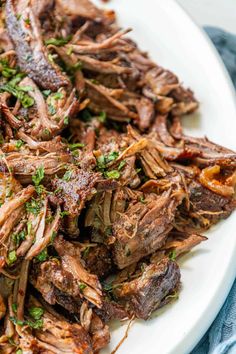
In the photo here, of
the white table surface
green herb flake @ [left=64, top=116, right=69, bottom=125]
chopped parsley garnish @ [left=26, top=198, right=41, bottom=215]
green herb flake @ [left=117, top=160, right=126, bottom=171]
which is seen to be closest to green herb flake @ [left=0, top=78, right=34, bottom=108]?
green herb flake @ [left=64, top=116, right=69, bottom=125]

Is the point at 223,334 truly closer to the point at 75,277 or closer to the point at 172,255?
the point at 172,255

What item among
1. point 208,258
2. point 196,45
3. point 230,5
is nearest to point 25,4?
point 196,45

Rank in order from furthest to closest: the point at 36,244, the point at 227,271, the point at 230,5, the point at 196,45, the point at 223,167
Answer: the point at 230,5
the point at 196,45
the point at 223,167
the point at 227,271
the point at 36,244

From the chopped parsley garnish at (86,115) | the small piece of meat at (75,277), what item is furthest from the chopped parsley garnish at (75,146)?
the small piece of meat at (75,277)

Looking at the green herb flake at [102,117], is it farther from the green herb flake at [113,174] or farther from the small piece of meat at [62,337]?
the small piece of meat at [62,337]

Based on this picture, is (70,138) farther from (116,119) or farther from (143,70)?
(143,70)

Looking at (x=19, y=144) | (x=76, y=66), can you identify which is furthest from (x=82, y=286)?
(x=76, y=66)

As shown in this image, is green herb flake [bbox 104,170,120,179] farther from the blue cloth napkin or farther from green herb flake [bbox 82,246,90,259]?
Result: the blue cloth napkin
